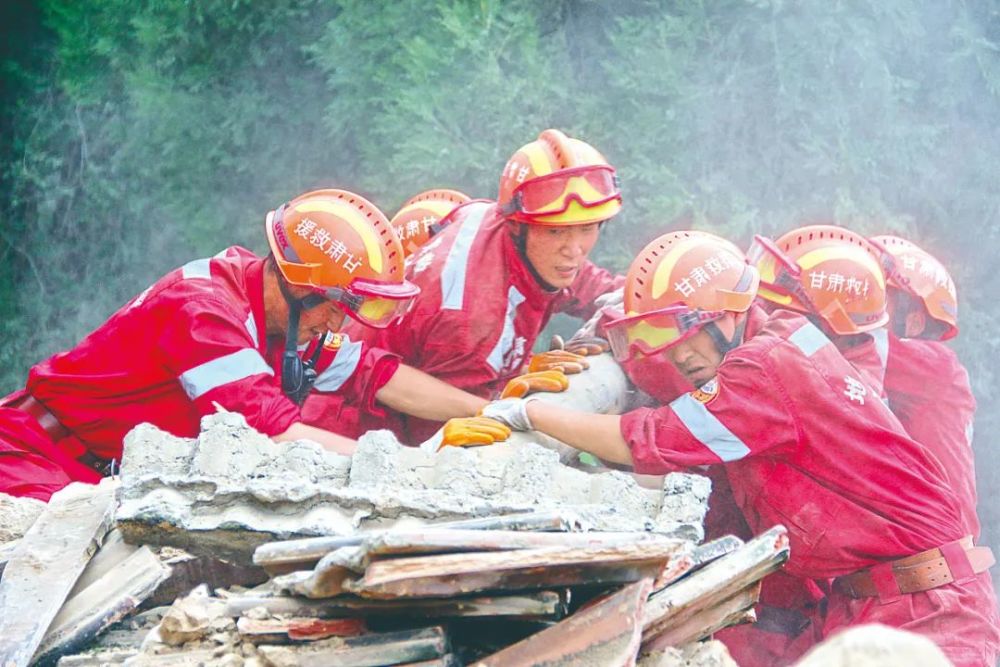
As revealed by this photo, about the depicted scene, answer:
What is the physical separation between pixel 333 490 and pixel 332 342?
5.42ft

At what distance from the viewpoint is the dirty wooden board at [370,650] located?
2.69 metres

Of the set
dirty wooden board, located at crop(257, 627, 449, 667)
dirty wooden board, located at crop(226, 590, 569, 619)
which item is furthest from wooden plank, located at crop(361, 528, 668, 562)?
dirty wooden board, located at crop(257, 627, 449, 667)

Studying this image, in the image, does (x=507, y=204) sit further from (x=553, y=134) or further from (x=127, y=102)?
(x=127, y=102)

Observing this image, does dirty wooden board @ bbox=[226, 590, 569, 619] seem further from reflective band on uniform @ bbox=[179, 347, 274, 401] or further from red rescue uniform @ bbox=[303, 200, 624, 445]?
red rescue uniform @ bbox=[303, 200, 624, 445]

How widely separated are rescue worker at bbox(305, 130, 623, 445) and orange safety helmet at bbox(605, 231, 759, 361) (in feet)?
1.58

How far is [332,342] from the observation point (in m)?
5.16

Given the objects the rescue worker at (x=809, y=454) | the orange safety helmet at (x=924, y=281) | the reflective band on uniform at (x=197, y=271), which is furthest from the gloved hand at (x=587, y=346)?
→ the reflective band on uniform at (x=197, y=271)

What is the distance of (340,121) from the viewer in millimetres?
10445

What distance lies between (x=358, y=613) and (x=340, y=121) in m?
8.17

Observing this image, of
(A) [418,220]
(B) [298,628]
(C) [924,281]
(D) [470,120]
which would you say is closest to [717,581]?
(B) [298,628]

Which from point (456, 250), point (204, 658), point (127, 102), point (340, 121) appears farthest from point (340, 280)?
point (127, 102)

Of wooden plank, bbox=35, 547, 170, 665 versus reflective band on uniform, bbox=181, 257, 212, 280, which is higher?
reflective band on uniform, bbox=181, 257, 212, 280

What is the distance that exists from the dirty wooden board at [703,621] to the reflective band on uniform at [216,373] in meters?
2.00

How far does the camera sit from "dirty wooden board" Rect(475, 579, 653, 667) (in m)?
2.69
